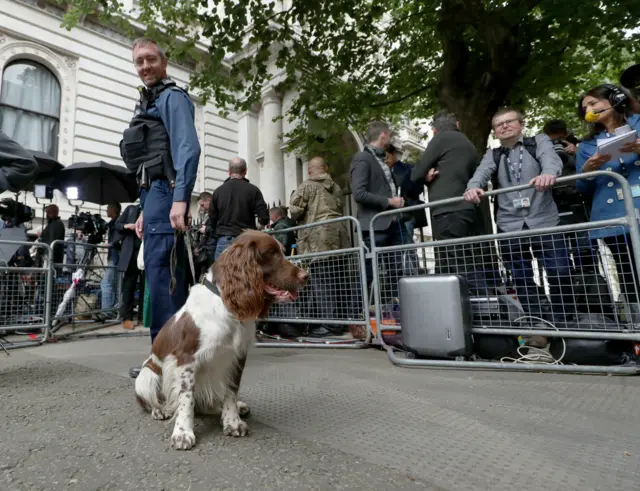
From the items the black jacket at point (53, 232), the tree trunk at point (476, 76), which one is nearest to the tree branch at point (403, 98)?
the tree trunk at point (476, 76)

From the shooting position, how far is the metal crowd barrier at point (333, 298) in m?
4.38

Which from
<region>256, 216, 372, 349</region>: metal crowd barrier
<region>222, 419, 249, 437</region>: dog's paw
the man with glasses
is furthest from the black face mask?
<region>222, 419, 249, 437</region>: dog's paw

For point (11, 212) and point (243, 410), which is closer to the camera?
point (243, 410)

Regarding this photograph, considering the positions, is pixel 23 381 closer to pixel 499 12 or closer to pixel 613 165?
pixel 613 165

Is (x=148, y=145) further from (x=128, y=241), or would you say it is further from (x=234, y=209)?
(x=128, y=241)

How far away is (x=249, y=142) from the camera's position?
52.5 ft

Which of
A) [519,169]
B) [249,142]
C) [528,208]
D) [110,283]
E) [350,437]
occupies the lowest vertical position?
[350,437]

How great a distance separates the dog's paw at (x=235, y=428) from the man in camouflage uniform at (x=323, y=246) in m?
2.75

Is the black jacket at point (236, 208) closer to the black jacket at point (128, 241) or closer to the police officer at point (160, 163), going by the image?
the police officer at point (160, 163)

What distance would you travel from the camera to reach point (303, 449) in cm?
166

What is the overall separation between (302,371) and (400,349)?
126 centimetres

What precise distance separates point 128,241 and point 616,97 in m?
6.83

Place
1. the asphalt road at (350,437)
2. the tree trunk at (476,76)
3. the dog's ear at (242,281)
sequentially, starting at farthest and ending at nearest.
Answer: the tree trunk at (476,76), the dog's ear at (242,281), the asphalt road at (350,437)

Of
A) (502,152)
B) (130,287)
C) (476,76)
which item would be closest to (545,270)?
(502,152)
